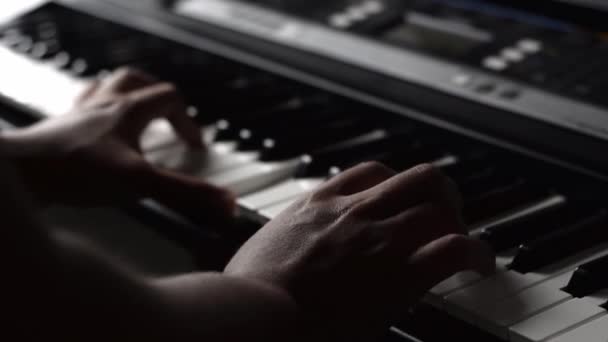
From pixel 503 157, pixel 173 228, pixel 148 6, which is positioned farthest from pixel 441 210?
pixel 148 6

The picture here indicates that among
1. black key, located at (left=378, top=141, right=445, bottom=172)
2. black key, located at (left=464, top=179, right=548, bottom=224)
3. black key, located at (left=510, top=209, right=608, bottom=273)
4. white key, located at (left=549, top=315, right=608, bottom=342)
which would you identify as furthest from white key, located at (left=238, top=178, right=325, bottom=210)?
white key, located at (left=549, top=315, right=608, bottom=342)

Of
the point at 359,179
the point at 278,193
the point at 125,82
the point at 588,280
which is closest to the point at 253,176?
the point at 278,193

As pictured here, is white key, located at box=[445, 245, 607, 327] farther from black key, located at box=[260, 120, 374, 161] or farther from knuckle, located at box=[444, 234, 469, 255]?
black key, located at box=[260, 120, 374, 161]

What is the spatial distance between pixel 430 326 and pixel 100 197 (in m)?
0.58

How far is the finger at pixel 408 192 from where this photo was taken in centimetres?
96

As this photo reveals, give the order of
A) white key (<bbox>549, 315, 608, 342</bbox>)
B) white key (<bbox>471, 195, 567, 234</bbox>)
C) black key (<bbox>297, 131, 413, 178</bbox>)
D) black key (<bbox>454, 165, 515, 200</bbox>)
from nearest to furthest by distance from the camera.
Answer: white key (<bbox>549, 315, 608, 342</bbox>) → white key (<bbox>471, 195, 567, 234</bbox>) → black key (<bbox>454, 165, 515, 200</bbox>) → black key (<bbox>297, 131, 413, 178</bbox>)

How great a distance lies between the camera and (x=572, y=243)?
106 centimetres

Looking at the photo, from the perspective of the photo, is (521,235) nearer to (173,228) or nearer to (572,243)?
(572,243)

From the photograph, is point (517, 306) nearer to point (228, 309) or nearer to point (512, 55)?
point (228, 309)

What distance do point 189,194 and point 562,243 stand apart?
0.49 m

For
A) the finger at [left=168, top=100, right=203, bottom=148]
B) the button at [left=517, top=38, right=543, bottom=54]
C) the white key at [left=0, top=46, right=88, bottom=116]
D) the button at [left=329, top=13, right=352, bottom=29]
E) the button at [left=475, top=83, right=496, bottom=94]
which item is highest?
the button at [left=517, top=38, right=543, bottom=54]

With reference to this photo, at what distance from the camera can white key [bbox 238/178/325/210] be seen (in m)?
1.22

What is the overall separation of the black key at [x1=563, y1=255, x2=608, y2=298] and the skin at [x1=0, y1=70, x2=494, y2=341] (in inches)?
3.4

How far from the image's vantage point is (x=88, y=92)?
5.16ft
